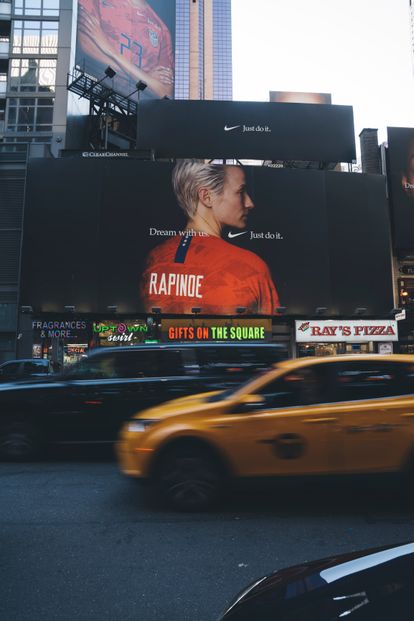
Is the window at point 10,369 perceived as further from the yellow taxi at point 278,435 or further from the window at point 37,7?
the window at point 37,7

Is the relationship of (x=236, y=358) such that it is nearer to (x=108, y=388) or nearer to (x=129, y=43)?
(x=108, y=388)

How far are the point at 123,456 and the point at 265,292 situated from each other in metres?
23.8

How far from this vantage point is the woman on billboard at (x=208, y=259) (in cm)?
2698

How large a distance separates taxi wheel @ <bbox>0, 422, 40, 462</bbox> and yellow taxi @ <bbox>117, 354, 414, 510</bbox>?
3.15 meters

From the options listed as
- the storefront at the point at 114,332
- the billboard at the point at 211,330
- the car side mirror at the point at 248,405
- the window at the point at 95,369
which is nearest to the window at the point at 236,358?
the window at the point at 95,369

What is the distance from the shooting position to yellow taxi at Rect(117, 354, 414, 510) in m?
4.54

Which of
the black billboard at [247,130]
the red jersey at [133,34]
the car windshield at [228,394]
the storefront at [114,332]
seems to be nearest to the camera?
the car windshield at [228,394]

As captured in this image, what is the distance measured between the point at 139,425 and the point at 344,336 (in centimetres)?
2550

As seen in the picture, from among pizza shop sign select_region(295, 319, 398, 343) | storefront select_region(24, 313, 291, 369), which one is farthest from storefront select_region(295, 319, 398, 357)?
storefront select_region(24, 313, 291, 369)

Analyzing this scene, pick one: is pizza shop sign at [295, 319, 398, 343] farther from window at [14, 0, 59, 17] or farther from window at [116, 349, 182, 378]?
window at [14, 0, 59, 17]

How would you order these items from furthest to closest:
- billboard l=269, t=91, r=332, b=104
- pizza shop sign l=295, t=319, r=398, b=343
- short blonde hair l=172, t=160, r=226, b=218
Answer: billboard l=269, t=91, r=332, b=104 → short blonde hair l=172, t=160, r=226, b=218 → pizza shop sign l=295, t=319, r=398, b=343

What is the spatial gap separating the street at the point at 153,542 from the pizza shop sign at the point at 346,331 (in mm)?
23125

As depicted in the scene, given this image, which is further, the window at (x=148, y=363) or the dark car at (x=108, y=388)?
the window at (x=148, y=363)

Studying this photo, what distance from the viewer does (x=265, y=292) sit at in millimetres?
27938
